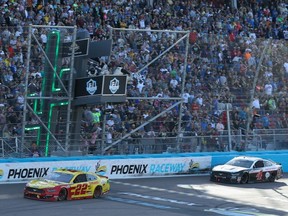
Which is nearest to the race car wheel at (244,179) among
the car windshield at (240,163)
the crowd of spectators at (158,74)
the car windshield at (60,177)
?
the car windshield at (240,163)

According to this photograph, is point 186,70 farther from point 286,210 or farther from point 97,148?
point 286,210

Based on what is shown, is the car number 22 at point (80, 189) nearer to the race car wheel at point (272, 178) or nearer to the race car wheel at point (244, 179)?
the race car wheel at point (244, 179)

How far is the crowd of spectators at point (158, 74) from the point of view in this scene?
27484mm

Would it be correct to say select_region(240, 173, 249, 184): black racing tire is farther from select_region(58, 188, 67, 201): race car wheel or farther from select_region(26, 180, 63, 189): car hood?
select_region(26, 180, 63, 189): car hood

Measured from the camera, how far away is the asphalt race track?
23.3 m

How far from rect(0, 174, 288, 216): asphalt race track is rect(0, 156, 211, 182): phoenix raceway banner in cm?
59

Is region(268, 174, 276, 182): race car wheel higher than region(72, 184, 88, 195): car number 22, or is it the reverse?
region(268, 174, 276, 182): race car wheel

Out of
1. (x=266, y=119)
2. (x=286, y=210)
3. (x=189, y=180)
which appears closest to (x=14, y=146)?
(x=189, y=180)

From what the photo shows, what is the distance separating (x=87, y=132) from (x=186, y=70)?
4645mm

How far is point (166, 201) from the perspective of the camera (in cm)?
2575

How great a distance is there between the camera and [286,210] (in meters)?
25.0

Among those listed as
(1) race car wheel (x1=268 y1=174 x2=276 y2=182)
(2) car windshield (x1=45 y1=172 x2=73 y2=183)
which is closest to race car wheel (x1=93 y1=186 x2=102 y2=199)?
(2) car windshield (x1=45 y1=172 x2=73 y2=183)

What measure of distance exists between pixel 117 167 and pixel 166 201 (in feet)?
18.0

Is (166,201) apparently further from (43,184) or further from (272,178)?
(272,178)
